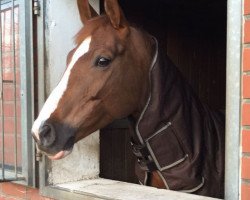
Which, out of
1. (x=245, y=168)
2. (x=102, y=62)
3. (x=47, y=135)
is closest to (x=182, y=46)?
(x=102, y=62)

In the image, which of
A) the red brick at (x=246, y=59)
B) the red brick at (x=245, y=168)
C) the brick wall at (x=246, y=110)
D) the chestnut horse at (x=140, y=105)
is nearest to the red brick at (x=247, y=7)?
the brick wall at (x=246, y=110)

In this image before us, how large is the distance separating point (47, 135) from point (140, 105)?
554 millimetres

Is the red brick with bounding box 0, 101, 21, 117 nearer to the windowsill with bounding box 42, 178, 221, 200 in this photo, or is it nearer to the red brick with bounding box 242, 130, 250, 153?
the windowsill with bounding box 42, 178, 221, 200

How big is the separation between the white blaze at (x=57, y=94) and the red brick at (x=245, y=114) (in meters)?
0.81

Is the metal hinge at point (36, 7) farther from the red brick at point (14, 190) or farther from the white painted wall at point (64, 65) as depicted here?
the red brick at point (14, 190)

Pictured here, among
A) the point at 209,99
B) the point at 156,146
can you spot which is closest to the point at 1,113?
the point at 156,146

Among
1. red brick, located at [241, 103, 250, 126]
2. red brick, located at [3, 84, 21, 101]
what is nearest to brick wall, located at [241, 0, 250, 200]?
red brick, located at [241, 103, 250, 126]

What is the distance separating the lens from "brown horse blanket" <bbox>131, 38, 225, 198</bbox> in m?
2.12

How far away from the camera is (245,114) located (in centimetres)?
140

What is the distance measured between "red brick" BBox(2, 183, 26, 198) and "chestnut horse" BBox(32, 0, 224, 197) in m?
0.72

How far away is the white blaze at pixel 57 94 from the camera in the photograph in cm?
179

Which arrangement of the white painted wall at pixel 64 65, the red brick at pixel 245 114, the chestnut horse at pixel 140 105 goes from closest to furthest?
the red brick at pixel 245 114
the chestnut horse at pixel 140 105
the white painted wall at pixel 64 65

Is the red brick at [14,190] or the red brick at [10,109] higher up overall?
the red brick at [10,109]

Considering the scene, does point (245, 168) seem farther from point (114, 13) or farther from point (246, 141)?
point (114, 13)
